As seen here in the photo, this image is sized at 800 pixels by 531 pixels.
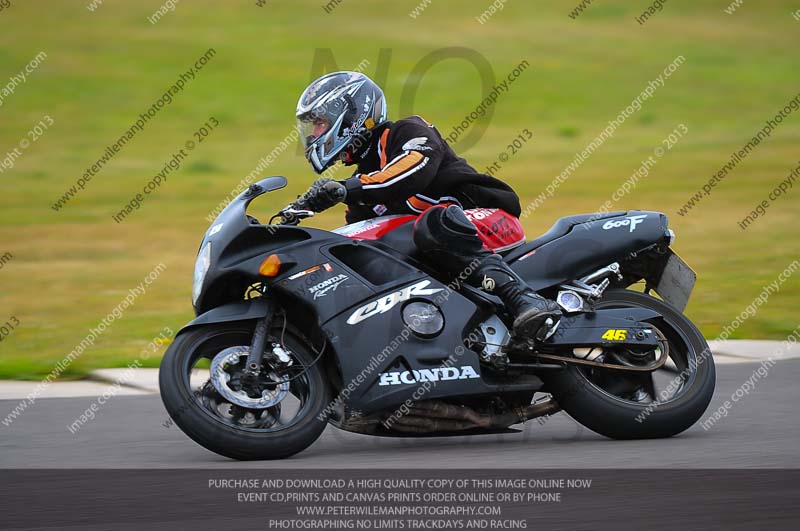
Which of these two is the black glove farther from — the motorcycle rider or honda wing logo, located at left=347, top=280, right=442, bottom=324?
honda wing logo, located at left=347, top=280, right=442, bottom=324

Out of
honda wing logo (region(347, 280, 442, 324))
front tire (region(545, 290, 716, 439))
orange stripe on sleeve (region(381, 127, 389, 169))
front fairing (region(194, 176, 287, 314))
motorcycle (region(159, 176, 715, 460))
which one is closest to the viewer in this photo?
motorcycle (region(159, 176, 715, 460))

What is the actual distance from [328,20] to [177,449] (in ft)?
100

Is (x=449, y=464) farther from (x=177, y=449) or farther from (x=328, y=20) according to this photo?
(x=328, y=20)

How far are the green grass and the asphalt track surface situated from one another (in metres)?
Answer: 1.80

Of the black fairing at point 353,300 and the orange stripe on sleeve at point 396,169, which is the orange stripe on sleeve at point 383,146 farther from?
the black fairing at point 353,300

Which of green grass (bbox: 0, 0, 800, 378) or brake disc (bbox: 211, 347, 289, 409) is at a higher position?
brake disc (bbox: 211, 347, 289, 409)

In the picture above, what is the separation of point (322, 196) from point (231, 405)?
1.08 m

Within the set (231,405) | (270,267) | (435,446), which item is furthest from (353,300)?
(435,446)

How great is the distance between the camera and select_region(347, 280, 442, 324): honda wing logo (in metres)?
5.86

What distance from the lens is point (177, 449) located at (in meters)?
6.10

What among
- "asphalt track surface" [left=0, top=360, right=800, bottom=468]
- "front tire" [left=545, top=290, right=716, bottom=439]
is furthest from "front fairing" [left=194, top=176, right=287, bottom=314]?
"front tire" [left=545, top=290, right=716, bottom=439]

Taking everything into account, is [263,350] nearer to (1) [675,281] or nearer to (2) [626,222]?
(2) [626,222]

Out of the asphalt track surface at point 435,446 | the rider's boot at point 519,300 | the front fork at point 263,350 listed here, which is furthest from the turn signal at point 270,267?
the rider's boot at point 519,300

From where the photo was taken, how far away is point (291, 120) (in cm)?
2606
